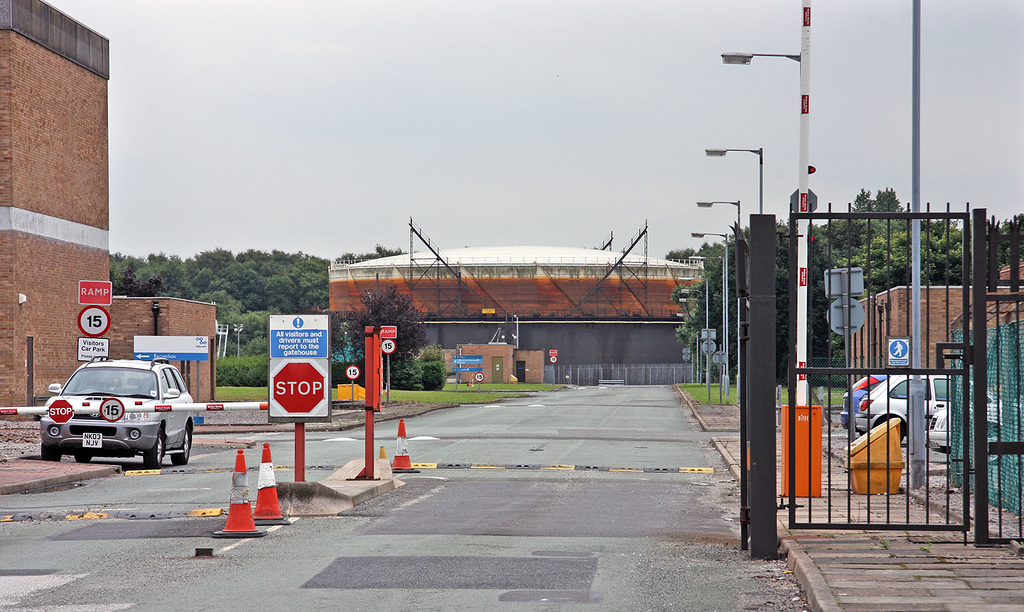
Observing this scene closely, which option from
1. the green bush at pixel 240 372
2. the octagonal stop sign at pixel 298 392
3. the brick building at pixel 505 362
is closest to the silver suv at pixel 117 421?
the octagonal stop sign at pixel 298 392

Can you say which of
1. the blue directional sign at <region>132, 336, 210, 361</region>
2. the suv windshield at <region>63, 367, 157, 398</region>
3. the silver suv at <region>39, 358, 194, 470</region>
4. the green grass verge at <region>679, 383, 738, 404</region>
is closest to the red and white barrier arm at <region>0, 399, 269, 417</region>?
the silver suv at <region>39, 358, 194, 470</region>

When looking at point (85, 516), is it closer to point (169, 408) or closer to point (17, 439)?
point (169, 408)

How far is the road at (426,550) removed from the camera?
813 centimetres

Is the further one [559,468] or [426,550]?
[559,468]

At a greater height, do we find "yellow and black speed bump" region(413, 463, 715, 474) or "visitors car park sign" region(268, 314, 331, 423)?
"visitors car park sign" region(268, 314, 331, 423)

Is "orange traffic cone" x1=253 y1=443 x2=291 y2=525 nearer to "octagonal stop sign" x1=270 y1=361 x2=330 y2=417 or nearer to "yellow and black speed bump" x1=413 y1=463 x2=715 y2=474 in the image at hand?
"octagonal stop sign" x1=270 y1=361 x2=330 y2=417

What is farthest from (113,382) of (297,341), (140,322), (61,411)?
(140,322)

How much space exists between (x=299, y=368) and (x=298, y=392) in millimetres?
287

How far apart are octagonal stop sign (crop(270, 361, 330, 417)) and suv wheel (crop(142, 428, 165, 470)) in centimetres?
674

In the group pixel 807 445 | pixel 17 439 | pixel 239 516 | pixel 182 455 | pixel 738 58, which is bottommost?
pixel 17 439

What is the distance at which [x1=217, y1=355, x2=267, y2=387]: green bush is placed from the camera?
7394cm

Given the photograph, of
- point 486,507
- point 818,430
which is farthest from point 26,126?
point 818,430

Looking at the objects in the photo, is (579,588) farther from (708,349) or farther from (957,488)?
(708,349)

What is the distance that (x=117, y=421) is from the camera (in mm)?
19203
